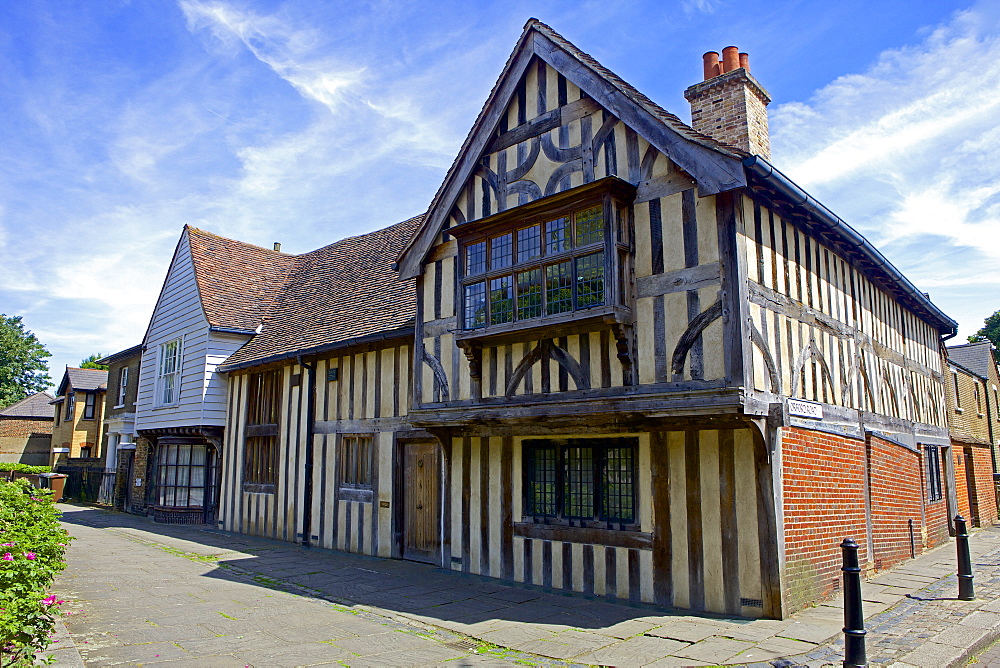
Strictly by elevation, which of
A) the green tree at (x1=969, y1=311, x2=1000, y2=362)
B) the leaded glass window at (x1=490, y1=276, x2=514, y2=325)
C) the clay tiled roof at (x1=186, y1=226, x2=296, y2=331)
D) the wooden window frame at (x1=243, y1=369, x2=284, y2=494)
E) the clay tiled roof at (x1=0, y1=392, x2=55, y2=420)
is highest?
the green tree at (x1=969, y1=311, x2=1000, y2=362)

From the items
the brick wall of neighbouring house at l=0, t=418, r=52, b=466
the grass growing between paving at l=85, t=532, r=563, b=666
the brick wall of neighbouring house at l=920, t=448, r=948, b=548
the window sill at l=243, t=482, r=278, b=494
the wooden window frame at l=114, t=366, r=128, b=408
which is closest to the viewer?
the grass growing between paving at l=85, t=532, r=563, b=666

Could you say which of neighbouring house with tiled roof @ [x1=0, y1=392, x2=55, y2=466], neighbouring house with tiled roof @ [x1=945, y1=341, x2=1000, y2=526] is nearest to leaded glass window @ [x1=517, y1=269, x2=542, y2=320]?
neighbouring house with tiled roof @ [x1=945, y1=341, x2=1000, y2=526]

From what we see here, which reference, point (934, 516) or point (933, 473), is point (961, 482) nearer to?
point (933, 473)

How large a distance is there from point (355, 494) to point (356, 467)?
20.7 inches

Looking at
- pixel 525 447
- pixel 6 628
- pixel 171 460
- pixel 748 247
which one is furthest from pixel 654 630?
pixel 171 460

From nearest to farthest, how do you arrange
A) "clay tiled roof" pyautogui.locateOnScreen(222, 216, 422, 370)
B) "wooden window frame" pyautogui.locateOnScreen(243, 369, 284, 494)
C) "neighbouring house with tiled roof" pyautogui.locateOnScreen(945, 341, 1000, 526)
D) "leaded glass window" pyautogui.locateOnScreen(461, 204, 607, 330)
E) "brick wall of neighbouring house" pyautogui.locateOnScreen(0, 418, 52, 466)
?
1. "leaded glass window" pyautogui.locateOnScreen(461, 204, 607, 330)
2. "clay tiled roof" pyautogui.locateOnScreen(222, 216, 422, 370)
3. "wooden window frame" pyautogui.locateOnScreen(243, 369, 284, 494)
4. "neighbouring house with tiled roof" pyautogui.locateOnScreen(945, 341, 1000, 526)
5. "brick wall of neighbouring house" pyautogui.locateOnScreen(0, 418, 52, 466)

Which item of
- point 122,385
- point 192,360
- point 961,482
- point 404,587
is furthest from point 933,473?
point 122,385

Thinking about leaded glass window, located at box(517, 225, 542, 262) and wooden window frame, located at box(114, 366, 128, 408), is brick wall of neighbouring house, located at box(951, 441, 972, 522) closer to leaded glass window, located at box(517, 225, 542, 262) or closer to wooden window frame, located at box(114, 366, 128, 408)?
leaded glass window, located at box(517, 225, 542, 262)

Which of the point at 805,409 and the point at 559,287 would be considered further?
the point at 559,287

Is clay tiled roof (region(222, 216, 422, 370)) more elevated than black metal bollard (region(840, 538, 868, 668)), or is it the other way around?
clay tiled roof (region(222, 216, 422, 370))

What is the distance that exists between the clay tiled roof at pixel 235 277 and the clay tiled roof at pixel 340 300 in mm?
506

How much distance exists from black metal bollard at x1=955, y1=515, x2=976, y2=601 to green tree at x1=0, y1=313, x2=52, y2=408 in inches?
2451

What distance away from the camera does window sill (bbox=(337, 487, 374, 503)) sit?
1341 centimetres

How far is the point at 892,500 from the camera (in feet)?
37.7
